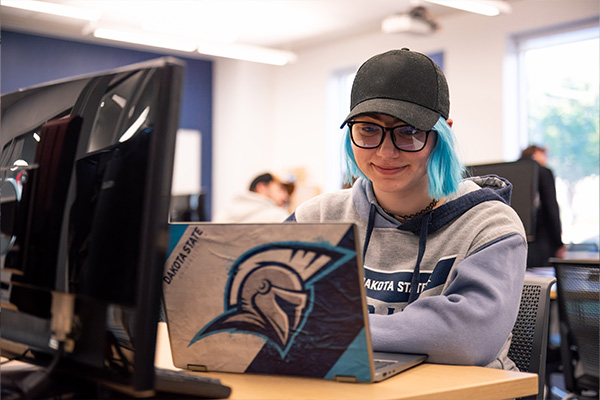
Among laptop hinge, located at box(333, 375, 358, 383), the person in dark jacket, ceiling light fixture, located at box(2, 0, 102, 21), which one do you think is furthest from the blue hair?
ceiling light fixture, located at box(2, 0, 102, 21)

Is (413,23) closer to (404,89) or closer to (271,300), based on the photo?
(404,89)

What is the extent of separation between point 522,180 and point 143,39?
5.41 m

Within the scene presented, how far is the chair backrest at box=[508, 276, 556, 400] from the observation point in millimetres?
1378

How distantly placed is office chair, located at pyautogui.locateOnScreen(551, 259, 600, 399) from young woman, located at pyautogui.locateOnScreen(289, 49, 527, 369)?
3.24 feet

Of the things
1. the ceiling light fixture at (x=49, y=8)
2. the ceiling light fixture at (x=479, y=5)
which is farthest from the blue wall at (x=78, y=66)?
the ceiling light fixture at (x=479, y=5)

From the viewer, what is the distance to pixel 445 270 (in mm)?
1274

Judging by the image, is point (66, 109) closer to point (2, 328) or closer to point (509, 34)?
point (2, 328)

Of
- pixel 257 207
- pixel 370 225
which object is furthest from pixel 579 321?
pixel 257 207

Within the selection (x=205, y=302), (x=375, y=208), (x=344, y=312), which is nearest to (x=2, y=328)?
(x=205, y=302)

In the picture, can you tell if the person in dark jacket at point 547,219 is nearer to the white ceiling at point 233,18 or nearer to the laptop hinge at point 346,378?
the white ceiling at point 233,18

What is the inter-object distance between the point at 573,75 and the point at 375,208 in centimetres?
562

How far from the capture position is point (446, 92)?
1.33 meters

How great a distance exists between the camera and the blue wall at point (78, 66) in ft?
25.8

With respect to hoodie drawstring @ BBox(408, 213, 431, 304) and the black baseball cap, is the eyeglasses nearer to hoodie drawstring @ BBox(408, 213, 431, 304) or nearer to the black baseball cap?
the black baseball cap
